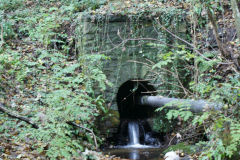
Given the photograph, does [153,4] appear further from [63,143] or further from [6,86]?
[63,143]

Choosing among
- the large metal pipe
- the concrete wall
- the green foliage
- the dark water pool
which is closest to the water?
the dark water pool

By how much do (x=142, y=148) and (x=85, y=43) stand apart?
3.19m

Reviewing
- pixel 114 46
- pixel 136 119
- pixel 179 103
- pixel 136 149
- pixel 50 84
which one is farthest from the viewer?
pixel 136 119

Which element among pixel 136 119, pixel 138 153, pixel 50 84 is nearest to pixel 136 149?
pixel 138 153

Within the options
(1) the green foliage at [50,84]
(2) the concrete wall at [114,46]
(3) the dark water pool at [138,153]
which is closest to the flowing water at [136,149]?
(3) the dark water pool at [138,153]

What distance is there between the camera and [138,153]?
6.61 metres

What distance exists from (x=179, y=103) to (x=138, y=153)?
11.7ft

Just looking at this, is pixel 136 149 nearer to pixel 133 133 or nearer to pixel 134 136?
pixel 134 136

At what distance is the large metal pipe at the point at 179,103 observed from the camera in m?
3.43

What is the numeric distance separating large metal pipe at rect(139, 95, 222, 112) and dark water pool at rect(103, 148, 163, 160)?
1134mm

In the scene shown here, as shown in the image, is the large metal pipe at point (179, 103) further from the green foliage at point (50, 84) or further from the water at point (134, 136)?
the green foliage at point (50, 84)

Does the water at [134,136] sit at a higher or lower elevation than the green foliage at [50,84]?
lower

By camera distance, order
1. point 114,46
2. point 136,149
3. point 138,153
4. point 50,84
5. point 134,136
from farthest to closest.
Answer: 1. point 134,136
2. point 114,46
3. point 136,149
4. point 138,153
5. point 50,84

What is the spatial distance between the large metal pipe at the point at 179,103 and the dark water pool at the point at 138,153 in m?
1.13
